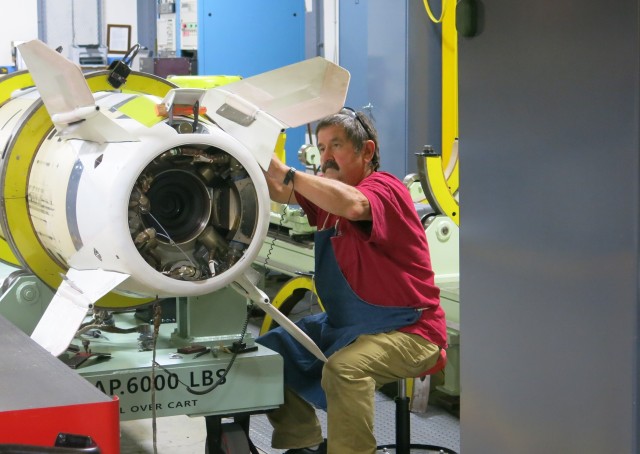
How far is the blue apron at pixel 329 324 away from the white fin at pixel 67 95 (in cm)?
80

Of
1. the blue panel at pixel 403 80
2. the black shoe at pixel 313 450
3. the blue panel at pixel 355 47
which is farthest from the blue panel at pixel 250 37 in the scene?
the black shoe at pixel 313 450

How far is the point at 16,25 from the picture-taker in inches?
364

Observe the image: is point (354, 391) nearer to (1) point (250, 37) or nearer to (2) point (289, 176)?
(2) point (289, 176)

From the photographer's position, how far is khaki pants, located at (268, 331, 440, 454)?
2.73 m

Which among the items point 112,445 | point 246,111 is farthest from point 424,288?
point 112,445

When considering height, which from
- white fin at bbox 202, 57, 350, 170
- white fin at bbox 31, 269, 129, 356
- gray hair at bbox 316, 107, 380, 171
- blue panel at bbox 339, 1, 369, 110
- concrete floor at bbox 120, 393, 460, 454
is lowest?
concrete floor at bbox 120, 393, 460, 454

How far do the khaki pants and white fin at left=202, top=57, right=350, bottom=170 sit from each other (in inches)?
24.4

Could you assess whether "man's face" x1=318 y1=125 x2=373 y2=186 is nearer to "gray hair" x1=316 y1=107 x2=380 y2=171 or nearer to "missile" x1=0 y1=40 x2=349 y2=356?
"gray hair" x1=316 y1=107 x2=380 y2=171

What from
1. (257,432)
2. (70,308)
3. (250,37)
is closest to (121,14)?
(250,37)

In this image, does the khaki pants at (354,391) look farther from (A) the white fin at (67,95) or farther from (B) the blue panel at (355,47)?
(B) the blue panel at (355,47)

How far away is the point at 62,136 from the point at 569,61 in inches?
51.8

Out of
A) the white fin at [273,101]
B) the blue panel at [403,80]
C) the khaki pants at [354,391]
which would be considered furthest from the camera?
the blue panel at [403,80]

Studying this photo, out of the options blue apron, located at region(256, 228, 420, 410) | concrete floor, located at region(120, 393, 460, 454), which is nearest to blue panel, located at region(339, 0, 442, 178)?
concrete floor, located at region(120, 393, 460, 454)

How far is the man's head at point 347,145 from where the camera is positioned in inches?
119
